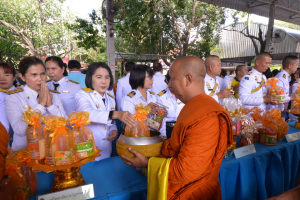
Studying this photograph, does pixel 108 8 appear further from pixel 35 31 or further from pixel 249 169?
pixel 35 31

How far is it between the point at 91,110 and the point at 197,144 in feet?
4.25

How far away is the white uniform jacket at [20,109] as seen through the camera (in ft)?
5.83

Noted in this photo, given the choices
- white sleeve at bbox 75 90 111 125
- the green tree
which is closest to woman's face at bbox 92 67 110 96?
white sleeve at bbox 75 90 111 125

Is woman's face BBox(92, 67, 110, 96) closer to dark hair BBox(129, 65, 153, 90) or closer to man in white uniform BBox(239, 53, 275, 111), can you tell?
dark hair BBox(129, 65, 153, 90)

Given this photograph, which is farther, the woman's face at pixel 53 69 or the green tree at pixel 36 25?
the green tree at pixel 36 25

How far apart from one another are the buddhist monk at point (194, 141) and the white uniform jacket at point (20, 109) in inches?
43.6

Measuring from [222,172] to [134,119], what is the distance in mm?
1046

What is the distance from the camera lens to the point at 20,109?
1.90 metres

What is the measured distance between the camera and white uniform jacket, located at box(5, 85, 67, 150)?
1.78 meters

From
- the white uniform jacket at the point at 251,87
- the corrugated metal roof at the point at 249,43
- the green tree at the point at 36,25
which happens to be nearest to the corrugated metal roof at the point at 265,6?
the corrugated metal roof at the point at 249,43

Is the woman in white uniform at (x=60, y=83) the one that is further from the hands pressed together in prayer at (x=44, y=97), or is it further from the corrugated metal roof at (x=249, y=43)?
the corrugated metal roof at (x=249, y=43)

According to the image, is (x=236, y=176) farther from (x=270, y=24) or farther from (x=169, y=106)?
(x=270, y=24)

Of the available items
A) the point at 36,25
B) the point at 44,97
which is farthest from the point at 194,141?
the point at 36,25

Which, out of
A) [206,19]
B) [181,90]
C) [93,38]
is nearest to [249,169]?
[181,90]
